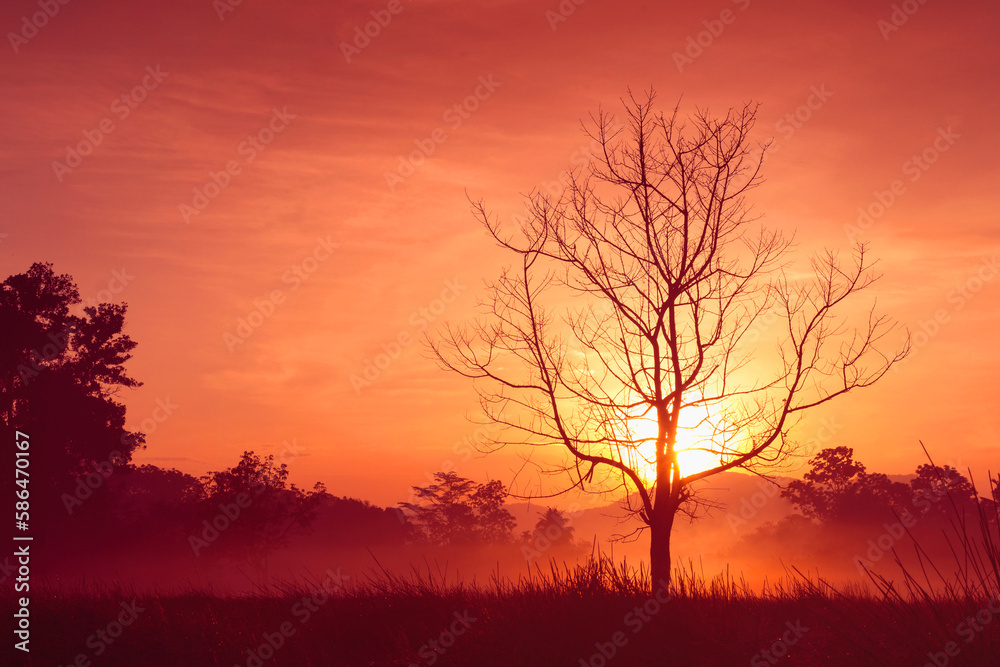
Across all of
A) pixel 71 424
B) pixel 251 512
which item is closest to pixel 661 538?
pixel 71 424

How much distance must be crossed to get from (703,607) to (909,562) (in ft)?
354

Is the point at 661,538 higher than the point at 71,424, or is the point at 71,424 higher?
the point at 71,424

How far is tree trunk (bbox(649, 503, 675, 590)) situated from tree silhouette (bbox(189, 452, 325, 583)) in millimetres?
43381

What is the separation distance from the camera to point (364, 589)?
1116cm

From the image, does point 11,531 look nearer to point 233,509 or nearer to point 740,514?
point 233,509

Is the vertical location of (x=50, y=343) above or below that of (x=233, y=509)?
above

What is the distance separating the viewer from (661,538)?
13.8m

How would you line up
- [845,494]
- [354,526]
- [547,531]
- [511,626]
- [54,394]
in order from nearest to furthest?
[511,626] < [547,531] < [54,394] < [845,494] < [354,526]

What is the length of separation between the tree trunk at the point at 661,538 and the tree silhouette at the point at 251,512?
43381 millimetres

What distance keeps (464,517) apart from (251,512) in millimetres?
35936

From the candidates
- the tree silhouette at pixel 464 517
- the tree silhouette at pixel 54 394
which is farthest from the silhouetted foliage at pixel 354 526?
the tree silhouette at pixel 54 394

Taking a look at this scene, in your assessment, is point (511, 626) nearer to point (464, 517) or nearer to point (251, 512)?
point (251, 512)

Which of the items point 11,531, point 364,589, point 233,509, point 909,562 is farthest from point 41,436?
point 909,562

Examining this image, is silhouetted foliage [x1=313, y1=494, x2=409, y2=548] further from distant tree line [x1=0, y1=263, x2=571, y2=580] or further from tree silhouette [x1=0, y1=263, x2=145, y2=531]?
tree silhouette [x1=0, y1=263, x2=145, y2=531]
